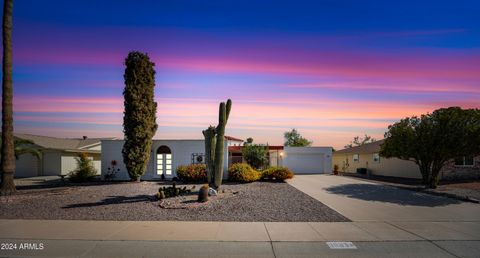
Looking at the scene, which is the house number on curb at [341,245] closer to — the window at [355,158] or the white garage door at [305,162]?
the white garage door at [305,162]

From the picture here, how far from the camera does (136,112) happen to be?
2236cm

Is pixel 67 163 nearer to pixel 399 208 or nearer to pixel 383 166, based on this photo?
pixel 399 208

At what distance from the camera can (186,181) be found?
917 inches

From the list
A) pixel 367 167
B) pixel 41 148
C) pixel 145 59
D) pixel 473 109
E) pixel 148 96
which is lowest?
pixel 367 167

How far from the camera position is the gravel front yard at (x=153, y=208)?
1083cm

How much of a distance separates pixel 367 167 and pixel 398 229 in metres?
33.0

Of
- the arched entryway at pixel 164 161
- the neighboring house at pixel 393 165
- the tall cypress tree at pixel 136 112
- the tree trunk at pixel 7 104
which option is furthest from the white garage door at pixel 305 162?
the tree trunk at pixel 7 104

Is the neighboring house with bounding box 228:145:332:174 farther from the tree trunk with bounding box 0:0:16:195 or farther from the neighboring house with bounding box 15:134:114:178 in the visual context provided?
the tree trunk with bounding box 0:0:16:195

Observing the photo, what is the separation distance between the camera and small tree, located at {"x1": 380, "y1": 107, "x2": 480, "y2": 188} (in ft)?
63.2

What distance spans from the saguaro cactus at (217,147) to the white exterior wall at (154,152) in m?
8.50

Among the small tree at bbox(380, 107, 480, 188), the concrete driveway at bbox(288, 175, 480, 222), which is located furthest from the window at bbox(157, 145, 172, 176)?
the small tree at bbox(380, 107, 480, 188)

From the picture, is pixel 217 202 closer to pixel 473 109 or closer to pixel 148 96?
pixel 148 96

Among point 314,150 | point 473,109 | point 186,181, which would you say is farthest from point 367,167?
point 186,181

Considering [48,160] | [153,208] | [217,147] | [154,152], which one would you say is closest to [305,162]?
[154,152]
